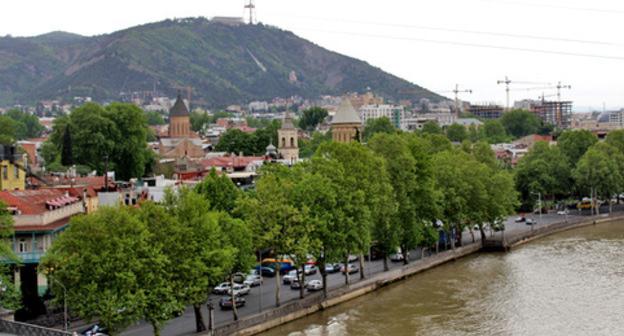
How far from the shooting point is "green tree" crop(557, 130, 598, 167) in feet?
370

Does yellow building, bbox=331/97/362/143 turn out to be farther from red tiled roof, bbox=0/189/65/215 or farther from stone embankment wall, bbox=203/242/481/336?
red tiled roof, bbox=0/189/65/215

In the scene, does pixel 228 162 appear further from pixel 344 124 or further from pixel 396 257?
pixel 396 257

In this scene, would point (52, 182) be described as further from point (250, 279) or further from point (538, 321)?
point (538, 321)

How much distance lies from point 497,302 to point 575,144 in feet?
208

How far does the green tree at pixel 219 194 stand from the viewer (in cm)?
5297

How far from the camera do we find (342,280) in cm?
5941

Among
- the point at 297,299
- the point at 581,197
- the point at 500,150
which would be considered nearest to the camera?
the point at 297,299

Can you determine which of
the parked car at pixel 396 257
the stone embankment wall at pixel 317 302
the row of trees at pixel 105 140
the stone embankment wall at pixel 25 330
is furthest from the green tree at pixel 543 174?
the stone embankment wall at pixel 25 330

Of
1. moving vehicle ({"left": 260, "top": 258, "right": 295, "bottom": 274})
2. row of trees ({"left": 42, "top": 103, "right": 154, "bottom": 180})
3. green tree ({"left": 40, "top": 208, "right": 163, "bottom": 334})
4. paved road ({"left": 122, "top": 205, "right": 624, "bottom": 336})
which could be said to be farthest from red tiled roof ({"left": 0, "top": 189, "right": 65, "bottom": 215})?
row of trees ({"left": 42, "top": 103, "right": 154, "bottom": 180})

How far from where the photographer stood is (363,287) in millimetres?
57000

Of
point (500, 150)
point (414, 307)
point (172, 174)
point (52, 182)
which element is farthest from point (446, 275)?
point (500, 150)

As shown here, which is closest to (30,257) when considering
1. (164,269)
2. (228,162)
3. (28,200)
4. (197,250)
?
(28,200)

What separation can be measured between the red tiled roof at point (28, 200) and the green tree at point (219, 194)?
815cm

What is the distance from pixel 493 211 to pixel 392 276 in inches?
737
